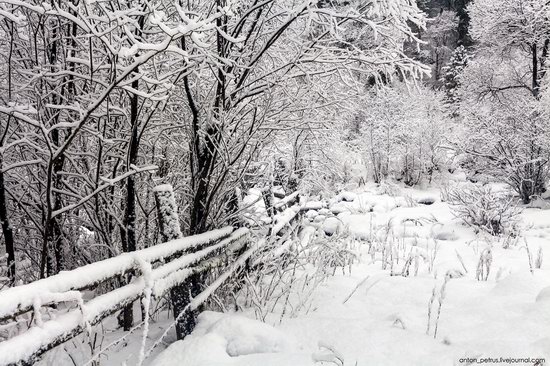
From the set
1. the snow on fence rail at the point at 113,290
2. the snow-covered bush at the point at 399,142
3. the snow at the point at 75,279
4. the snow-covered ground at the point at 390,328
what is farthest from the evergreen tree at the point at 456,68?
the snow at the point at 75,279

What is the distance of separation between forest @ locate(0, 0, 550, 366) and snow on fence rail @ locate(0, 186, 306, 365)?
1 centimetres

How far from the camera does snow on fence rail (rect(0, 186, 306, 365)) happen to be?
57.1 inches

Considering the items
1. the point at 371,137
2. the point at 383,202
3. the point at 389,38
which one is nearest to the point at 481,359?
the point at 389,38

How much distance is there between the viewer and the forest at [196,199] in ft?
7.41

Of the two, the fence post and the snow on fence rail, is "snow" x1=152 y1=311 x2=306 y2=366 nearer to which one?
the fence post

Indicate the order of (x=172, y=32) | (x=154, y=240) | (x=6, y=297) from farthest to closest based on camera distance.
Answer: (x=154, y=240), (x=172, y=32), (x=6, y=297)

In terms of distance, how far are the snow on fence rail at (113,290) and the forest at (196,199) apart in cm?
1

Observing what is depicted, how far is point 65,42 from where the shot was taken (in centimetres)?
362

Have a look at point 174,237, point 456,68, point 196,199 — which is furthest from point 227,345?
point 456,68

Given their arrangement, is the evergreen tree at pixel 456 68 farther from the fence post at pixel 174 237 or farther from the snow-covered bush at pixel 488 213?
the fence post at pixel 174 237

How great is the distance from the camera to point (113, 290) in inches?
86.2

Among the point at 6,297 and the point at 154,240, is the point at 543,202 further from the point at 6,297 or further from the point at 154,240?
the point at 6,297

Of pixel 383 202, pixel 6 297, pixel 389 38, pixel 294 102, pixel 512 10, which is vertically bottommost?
pixel 383 202

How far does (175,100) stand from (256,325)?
79.1 inches
